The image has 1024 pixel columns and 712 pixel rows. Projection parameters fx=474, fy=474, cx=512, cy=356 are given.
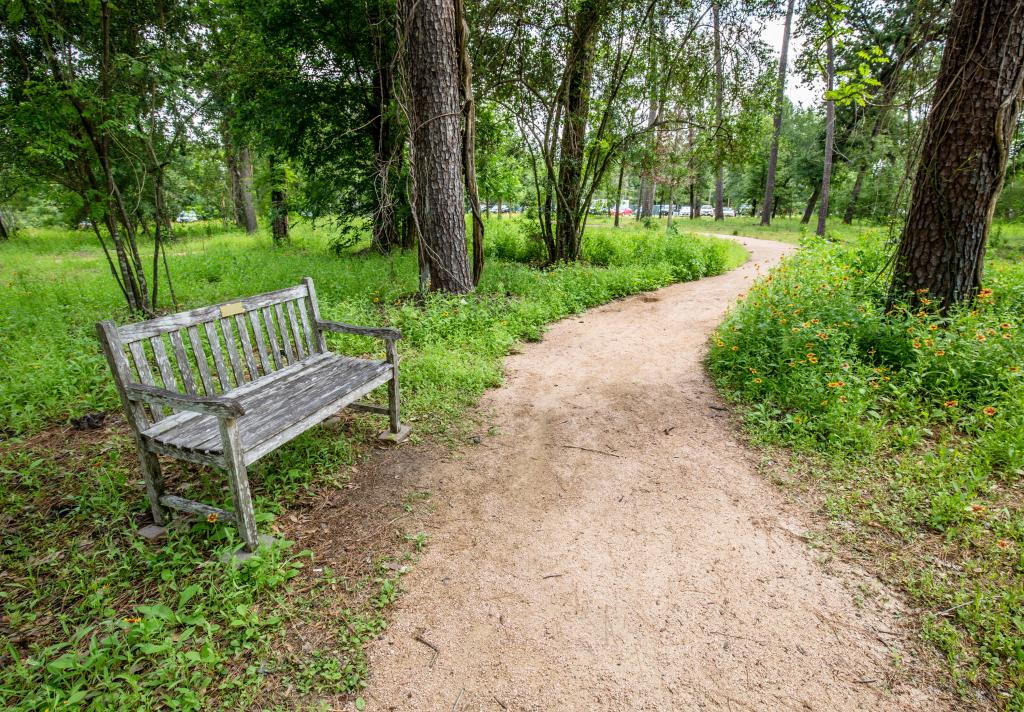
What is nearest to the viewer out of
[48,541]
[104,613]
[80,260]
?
[104,613]

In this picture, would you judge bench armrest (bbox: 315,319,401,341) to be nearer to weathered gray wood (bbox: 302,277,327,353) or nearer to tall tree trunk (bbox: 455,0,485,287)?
weathered gray wood (bbox: 302,277,327,353)

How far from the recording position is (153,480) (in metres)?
2.80

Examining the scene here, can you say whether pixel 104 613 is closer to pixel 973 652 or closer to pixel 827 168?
pixel 973 652

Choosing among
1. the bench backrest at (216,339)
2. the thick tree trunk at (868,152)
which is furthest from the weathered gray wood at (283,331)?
the thick tree trunk at (868,152)

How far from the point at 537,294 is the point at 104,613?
629 cm

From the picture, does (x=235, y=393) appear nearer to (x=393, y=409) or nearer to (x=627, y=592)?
(x=393, y=409)

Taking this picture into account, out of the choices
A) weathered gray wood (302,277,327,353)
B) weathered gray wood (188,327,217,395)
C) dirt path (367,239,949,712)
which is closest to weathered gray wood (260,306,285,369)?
weathered gray wood (302,277,327,353)

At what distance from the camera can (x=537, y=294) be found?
7641 mm

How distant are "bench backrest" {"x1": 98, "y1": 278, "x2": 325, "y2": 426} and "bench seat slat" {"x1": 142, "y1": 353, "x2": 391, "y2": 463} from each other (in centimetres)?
13

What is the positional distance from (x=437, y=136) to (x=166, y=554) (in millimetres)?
5486

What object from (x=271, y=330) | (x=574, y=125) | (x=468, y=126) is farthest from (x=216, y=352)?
(x=574, y=125)

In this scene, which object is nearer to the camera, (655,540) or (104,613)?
(104,613)

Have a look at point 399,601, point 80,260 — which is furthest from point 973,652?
point 80,260

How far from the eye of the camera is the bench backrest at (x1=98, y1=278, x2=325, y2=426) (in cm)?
265
